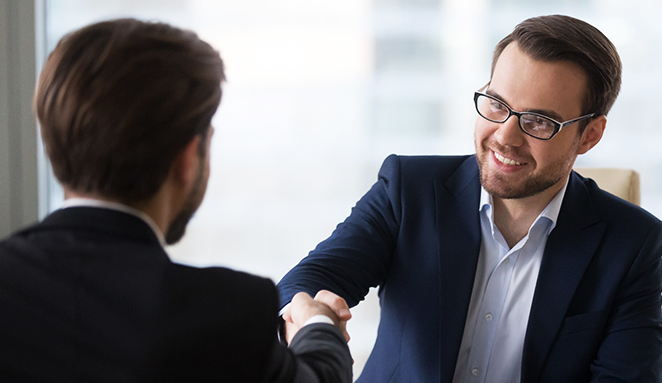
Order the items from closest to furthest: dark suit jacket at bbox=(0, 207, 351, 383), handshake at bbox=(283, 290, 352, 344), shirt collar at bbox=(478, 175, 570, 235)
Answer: dark suit jacket at bbox=(0, 207, 351, 383) < handshake at bbox=(283, 290, 352, 344) < shirt collar at bbox=(478, 175, 570, 235)

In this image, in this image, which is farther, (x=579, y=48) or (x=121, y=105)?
(x=579, y=48)

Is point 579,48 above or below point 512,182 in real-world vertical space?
above

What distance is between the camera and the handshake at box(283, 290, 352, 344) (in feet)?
3.53

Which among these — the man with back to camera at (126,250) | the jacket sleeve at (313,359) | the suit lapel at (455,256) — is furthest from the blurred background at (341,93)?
the man with back to camera at (126,250)

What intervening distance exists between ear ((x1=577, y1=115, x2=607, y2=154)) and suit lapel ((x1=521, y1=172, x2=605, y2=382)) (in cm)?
16

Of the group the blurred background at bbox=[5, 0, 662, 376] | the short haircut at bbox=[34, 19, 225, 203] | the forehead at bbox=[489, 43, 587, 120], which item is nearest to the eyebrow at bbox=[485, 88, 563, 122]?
the forehead at bbox=[489, 43, 587, 120]

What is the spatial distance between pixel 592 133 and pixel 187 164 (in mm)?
1178

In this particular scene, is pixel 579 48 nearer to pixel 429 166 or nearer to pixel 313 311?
pixel 429 166

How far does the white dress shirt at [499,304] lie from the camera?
141 centimetres

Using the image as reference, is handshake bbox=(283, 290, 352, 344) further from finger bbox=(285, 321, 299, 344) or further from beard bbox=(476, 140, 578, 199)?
beard bbox=(476, 140, 578, 199)

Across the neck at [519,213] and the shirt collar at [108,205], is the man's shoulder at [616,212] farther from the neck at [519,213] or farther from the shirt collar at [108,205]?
the shirt collar at [108,205]

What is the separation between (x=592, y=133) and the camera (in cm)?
152

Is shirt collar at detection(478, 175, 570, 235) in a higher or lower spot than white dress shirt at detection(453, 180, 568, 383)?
higher

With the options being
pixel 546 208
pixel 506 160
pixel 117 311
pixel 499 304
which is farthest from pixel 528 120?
pixel 117 311
